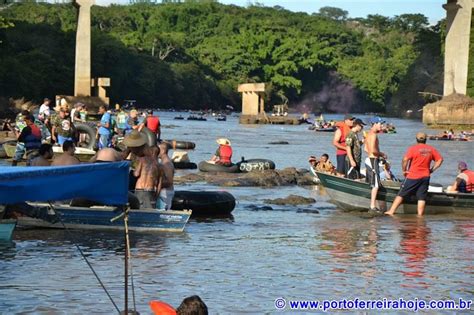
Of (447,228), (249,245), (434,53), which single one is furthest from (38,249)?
(434,53)

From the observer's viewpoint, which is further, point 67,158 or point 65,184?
point 67,158

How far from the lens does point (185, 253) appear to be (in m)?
16.2

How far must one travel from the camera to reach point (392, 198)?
21594mm

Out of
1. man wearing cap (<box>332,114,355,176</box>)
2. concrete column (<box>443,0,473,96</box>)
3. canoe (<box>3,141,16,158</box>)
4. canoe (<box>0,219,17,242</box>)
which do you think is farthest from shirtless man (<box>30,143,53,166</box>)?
concrete column (<box>443,0,473,96</box>)

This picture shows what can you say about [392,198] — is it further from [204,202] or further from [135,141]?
[135,141]

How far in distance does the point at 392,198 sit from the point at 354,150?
1217mm

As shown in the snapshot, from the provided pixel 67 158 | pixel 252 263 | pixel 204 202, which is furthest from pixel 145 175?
pixel 204 202

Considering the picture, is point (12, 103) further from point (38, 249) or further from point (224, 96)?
point (224, 96)

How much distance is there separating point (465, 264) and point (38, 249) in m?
6.30

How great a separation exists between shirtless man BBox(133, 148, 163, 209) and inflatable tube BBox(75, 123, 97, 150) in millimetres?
14580

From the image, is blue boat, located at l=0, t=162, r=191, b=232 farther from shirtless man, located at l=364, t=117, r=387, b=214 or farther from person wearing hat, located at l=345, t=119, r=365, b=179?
person wearing hat, located at l=345, t=119, r=365, b=179

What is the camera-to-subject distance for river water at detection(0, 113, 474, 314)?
43.3 feet

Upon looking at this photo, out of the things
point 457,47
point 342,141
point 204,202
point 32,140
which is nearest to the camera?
point 204,202

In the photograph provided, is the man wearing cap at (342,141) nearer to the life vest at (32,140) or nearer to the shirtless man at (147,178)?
the shirtless man at (147,178)
